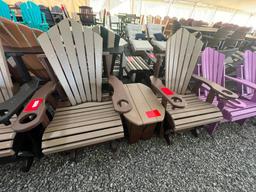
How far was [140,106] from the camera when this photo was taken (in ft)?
3.95

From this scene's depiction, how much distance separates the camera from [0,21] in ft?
3.00

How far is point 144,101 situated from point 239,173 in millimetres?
1151

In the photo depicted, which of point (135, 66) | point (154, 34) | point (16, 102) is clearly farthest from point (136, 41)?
point (16, 102)

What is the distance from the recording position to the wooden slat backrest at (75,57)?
1.03m

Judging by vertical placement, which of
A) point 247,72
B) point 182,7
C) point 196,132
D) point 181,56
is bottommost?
point 196,132

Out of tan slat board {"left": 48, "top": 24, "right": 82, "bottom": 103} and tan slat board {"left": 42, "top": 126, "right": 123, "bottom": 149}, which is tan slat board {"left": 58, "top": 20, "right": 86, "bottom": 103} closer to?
tan slat board {"left": 48, "top": 24, "right": 82, "bottom": 103}

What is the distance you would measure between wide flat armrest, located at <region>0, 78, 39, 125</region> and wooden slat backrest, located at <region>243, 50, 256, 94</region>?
2596mm

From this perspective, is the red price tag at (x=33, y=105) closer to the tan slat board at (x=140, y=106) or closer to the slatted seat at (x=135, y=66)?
the tan slat board at (x=140, y=106)

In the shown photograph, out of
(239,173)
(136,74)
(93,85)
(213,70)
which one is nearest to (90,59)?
(93,85)

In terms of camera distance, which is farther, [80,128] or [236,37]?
[236,37]

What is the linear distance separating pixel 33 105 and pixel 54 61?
42 centimetres

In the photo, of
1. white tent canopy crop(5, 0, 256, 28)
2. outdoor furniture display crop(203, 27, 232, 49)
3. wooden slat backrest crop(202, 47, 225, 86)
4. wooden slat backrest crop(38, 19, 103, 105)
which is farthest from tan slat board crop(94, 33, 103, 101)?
white tent canopy crop(5, 0, 256, 28)

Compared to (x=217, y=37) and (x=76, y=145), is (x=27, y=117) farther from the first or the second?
(x=217, y=37)

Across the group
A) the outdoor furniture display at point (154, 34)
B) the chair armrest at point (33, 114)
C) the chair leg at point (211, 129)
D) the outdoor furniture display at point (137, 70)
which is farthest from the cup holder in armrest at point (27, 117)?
the outdoor furniture display at point (154, 34)
